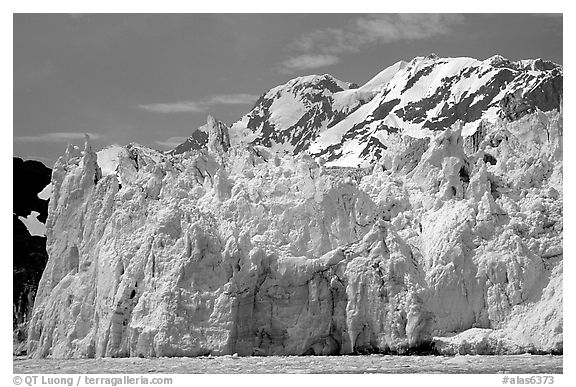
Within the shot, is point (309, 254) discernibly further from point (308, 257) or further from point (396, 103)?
point (396, 103)

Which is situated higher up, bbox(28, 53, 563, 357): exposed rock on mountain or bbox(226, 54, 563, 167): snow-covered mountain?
bbox(226, 54, 563, 167): snow-covered mountain

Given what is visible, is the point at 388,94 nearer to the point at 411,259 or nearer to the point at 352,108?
the point at 352,108

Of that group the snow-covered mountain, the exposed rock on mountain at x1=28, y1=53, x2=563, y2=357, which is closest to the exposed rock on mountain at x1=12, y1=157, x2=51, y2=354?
the exposed rock on mountain at x1=28, y1=53, x2=563, y2=357

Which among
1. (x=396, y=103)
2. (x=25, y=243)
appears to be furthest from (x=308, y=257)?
(x=396, y=103)

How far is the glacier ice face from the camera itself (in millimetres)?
26359

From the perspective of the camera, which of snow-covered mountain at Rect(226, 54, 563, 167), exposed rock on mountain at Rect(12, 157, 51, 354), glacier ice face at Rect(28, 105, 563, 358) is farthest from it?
snow-covered mountain at Rect(226, 54, 563, 167)

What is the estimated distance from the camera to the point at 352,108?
94562 millimetres

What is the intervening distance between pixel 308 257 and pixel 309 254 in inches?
7.0

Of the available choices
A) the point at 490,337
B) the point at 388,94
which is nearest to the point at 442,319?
the point at 490,337

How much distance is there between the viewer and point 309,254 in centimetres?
2831

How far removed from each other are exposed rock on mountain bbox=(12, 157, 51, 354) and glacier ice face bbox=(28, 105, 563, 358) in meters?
2.68

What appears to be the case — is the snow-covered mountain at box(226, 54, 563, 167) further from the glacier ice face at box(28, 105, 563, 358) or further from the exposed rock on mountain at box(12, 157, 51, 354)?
the glacier ice face at box(28, 105, 563, 358)

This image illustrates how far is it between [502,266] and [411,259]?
2.60m

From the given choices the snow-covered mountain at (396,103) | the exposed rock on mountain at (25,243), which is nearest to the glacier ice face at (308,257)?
the exposed rock on mountain at (25,243)
